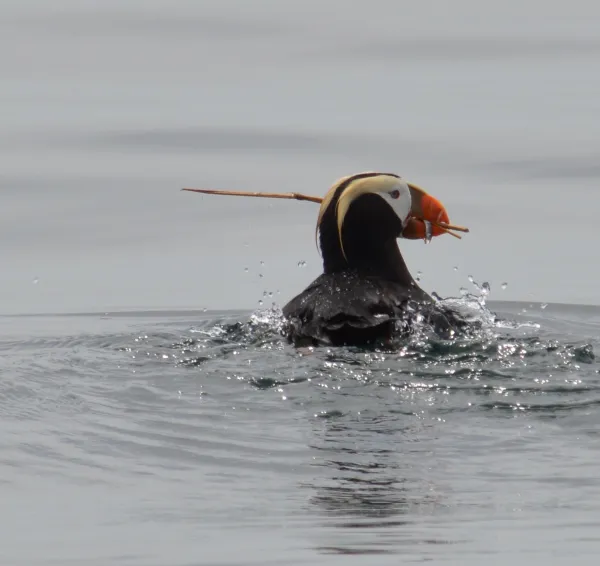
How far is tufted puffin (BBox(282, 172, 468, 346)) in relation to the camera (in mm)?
7586

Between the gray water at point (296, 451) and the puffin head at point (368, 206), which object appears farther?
the puffin head at point (368, 206)

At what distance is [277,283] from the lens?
430 inches

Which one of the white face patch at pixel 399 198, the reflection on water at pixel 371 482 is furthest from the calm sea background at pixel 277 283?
the white face patch at pixel 399 198

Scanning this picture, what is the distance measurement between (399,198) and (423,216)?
0.29m

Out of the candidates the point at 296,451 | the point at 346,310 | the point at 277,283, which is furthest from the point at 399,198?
the point at 296,451

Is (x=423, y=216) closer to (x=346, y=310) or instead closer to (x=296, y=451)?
(x=346, y=310)

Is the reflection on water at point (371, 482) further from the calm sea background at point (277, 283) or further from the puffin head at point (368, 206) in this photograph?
the puffin head at point (368, 206)

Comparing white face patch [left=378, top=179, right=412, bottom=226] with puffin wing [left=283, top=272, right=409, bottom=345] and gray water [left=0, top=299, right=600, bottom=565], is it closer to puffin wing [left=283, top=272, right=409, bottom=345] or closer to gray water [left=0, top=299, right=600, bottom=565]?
puffin wing [left=283, top=272, right=409, bottom=345]

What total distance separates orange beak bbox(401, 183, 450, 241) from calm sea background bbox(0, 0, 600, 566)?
2.71ft

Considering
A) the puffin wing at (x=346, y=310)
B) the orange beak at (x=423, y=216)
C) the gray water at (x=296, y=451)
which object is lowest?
the gray water at (x=296, y=451)

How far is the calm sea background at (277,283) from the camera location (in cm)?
530

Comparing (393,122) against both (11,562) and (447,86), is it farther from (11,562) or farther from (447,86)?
(11,562)


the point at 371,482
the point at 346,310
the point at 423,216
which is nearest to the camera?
the point at 371,482

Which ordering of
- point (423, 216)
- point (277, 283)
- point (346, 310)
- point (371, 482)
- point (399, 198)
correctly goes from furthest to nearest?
point (277, 283) → point (423, 216) → point (399, 198) → point (346, 310) → point (371, 482)
